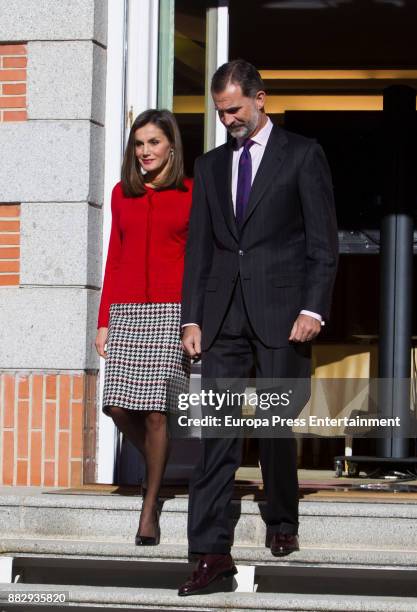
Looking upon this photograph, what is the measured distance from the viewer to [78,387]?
6516mm

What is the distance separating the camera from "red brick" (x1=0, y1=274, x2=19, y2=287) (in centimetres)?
668

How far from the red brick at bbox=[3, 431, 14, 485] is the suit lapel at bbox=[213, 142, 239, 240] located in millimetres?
2096

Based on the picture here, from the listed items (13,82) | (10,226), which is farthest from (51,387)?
(13,82)

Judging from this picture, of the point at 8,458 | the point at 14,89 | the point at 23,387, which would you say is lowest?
the point at 8,458

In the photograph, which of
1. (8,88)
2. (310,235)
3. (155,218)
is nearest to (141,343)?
(155,218)

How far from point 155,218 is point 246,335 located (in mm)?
807

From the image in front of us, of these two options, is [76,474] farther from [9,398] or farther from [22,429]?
[9,398]

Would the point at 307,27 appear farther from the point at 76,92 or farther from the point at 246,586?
the point at 246,586

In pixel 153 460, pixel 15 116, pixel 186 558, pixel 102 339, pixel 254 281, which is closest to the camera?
pixel 254 281

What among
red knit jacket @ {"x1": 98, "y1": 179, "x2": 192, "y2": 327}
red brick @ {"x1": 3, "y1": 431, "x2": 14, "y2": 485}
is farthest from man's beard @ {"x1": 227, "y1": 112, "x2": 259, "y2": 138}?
red brick @ {"x1": 3, "y1": 431, "x2": 14, "y2": 485}

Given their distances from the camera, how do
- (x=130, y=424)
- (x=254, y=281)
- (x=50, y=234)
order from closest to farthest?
(x=254, y=281), (x=130, y=424), (x=50, y=234)

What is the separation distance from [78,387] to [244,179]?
6.12 ft

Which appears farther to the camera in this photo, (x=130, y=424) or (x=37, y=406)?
(x=37, y=406)

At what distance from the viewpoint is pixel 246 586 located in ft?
16.6
